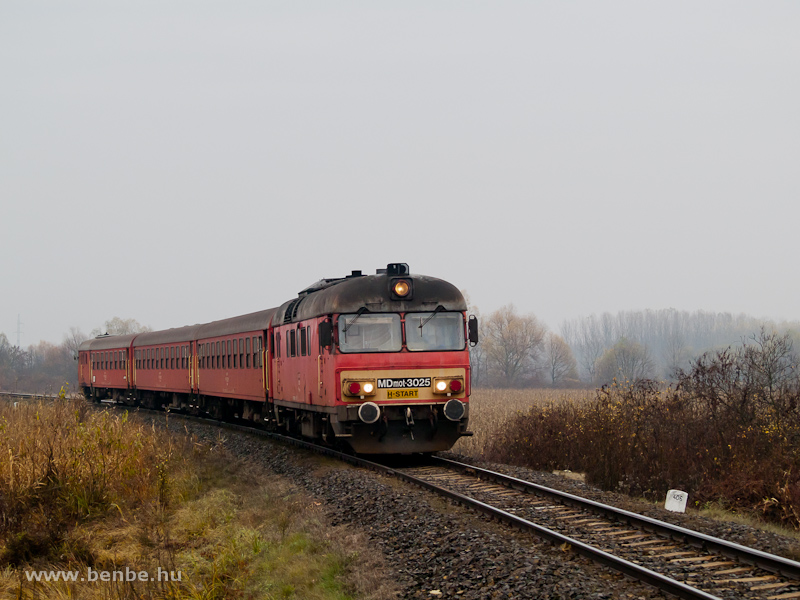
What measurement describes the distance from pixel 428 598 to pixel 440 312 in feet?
23.5

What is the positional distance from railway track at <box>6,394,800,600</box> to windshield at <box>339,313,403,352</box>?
2335mm

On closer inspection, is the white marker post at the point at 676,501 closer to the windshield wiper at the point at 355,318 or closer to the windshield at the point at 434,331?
the windshield at the point at 434,331

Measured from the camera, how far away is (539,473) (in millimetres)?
12141

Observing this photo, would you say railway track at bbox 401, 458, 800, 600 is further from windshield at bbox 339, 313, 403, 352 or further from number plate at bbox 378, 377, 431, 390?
windshield at bbox 339, 313, 403, 352

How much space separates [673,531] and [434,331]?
6.03 m

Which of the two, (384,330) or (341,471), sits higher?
(384,330)

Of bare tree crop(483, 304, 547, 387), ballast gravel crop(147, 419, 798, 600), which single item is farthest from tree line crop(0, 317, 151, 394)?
ballast gravel crop(147, 419, 798, 600)

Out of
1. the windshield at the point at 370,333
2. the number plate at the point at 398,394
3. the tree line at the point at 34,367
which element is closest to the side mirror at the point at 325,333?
the windshield at the point at 370,333

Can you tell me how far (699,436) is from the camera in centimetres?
1254

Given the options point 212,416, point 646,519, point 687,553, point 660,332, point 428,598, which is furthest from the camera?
point 660,332

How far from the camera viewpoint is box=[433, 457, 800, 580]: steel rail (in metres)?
6.29

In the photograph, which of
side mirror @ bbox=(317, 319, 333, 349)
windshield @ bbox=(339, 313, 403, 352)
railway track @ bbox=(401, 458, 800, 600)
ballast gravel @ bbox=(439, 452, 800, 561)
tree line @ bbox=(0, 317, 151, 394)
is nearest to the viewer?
railway track @ bbox=(401, 458, 800, 600)

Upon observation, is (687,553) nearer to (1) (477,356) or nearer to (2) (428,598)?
(2) (428,598)

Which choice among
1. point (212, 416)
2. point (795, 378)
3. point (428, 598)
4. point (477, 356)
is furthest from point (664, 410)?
point (477, 356)
